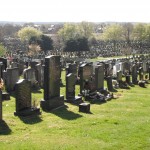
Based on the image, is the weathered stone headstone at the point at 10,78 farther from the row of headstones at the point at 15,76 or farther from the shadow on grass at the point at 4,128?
the shadow on grass at the point at 4,128

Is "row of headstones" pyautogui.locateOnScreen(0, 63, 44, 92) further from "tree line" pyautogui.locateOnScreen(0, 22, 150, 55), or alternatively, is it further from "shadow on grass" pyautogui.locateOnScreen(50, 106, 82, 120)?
"tree line" pyautogui.locateOnScreen(0, 22, 150, 55)

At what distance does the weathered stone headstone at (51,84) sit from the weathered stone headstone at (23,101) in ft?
5.00

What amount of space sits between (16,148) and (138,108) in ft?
31.6

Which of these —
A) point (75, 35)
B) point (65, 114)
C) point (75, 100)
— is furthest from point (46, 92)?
point (75, 35)

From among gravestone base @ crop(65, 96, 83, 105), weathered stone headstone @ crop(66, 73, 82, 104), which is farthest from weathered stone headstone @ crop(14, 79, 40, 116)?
weathered stone headstone @ crop(66, 73, 82, 104)

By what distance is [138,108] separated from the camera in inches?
763

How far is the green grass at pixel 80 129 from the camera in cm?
1208

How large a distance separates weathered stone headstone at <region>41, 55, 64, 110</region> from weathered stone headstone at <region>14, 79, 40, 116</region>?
5.00ft

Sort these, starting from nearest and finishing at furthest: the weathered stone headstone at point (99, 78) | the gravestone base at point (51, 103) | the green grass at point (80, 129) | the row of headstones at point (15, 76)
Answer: the green grass at point (80, 129)
the gravestone base at point (51, 103)
the row of headstones at point (15, 76)
the weathered stone headstone at point (99, 78)

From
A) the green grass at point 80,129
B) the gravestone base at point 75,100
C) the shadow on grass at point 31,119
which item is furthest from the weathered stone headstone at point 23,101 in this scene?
the gravestone base at point 75,100

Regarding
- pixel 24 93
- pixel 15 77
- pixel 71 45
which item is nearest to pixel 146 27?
pixel 71 45

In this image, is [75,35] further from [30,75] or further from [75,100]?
[75,100]

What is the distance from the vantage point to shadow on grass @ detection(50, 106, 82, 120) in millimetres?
16312

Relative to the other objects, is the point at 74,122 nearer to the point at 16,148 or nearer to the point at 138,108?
the point at 16,148
